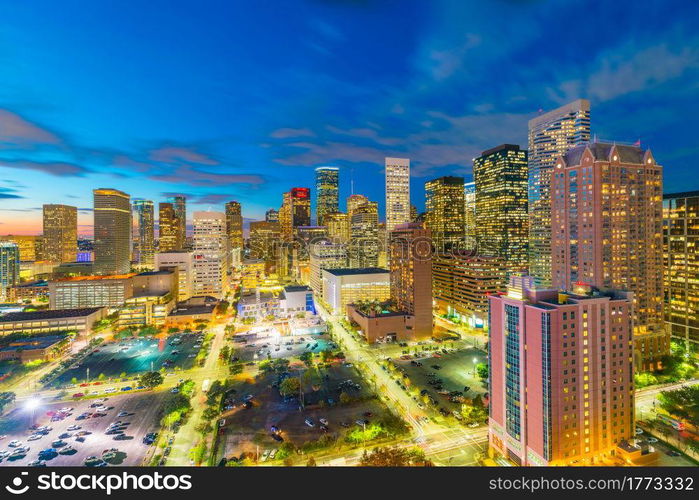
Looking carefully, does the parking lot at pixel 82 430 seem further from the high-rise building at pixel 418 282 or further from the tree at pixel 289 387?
the high-rise building at pixel 418 282

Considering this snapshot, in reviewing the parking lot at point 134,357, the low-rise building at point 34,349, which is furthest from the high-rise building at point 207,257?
the low-rise building at point 34,349

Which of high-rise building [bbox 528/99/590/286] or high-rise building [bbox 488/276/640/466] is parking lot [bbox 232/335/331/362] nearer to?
high-rise building [bbox 488/276/640/466]

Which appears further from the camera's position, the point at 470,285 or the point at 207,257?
the point at 207,257

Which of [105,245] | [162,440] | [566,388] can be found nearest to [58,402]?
[162,440]

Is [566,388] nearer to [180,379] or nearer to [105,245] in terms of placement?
[180,379]

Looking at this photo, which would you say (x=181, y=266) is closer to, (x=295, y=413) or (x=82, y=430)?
(x=82, y=430)
